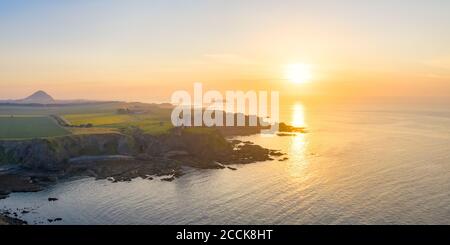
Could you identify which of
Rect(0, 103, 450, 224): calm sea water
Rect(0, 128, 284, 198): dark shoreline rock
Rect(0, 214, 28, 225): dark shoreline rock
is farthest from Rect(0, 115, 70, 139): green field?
Rect(0, 214, 28, 225): dark shoreline rock

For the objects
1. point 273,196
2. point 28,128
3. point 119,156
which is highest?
point 28,128

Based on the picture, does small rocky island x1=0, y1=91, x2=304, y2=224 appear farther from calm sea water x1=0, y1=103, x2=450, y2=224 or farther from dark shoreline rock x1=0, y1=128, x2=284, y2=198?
calm sea water x1=0, y1=103, x2=450, y2=224

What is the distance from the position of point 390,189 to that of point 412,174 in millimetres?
10879

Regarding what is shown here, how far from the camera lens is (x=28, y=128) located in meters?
76.6

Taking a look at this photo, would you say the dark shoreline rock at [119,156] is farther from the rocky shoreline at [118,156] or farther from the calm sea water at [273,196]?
the calm sea water at [273,196]

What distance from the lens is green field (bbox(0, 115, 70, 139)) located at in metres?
69.1

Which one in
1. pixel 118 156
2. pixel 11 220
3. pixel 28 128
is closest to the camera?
pixel 11 220

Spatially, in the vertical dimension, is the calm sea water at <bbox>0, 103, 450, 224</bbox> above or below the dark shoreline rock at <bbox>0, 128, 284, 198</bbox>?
below

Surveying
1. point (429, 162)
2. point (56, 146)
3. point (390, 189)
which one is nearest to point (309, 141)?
point (429, 162)

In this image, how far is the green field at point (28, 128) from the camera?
69131 mm

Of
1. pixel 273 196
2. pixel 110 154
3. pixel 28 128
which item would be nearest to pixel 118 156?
pixel 110 154

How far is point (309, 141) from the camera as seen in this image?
10225 cm

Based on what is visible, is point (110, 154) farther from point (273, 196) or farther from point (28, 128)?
point (273, 196)

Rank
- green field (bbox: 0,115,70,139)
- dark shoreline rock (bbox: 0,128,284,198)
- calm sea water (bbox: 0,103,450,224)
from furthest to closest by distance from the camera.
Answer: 1. green field (bbox: 0,115,70,139)
2. dark shoreline rock (bbox: 0,128,284,198)
3. calm sea water (bbox: 0,103,450,224)
